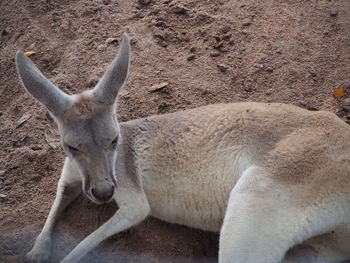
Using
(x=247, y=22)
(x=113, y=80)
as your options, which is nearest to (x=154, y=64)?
(x=247, y=22)

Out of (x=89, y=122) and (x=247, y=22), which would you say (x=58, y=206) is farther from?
(x=247, y=22)

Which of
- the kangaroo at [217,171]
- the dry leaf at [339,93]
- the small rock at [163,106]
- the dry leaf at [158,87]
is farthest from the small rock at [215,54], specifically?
the kangaroo at [217,171]

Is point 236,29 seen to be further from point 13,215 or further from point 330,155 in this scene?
point 13,215

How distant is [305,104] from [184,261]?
2311 mm

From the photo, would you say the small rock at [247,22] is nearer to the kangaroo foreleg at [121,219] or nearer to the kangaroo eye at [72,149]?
the kangaroo foreleg at [121,219]

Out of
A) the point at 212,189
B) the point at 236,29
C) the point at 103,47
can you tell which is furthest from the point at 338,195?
the point at 103,47

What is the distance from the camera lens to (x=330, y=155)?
4.08m

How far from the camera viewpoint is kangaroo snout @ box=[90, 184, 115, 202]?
13.7 feet

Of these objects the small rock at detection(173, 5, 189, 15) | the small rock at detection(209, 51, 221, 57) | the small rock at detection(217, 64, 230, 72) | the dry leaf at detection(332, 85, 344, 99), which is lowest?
the dry leaf at detection(332, 85, 344, 99)

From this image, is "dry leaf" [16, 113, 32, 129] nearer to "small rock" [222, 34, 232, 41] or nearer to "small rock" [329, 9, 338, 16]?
"small rock" [222, 34, 232, 41]

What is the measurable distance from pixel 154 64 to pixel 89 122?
2.29 metres

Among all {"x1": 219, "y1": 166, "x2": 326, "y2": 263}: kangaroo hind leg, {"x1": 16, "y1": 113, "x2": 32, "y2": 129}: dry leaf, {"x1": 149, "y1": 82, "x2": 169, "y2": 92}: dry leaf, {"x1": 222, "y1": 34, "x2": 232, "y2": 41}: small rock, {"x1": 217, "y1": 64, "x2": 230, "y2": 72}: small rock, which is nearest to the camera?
{"x1": 219, "y1": 166, "x2": 326, "y2": 263}: kangaroo hind leg

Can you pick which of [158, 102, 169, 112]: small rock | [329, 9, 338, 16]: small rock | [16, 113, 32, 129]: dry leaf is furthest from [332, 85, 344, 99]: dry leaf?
[16, 113, 32, 129]: dry leaf

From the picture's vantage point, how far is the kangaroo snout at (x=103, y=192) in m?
4.16
